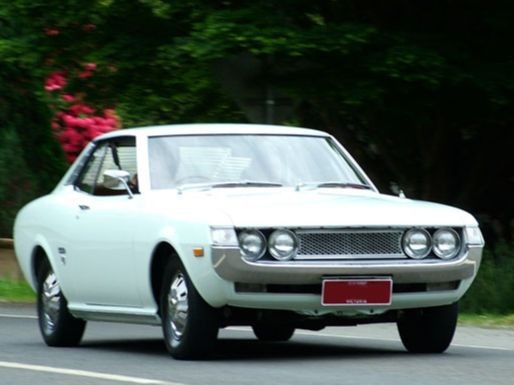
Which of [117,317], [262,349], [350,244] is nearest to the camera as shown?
[350,244]

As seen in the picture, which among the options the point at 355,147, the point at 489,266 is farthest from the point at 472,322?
the point at 355,147

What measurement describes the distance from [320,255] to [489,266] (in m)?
8.21

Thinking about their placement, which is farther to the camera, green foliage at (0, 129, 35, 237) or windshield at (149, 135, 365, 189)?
green foliage at (0, 129, 35, 237)

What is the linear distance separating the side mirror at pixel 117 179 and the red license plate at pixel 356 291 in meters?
1.88

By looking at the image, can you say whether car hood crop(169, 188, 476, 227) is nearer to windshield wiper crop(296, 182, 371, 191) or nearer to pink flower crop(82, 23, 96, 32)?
windshield wiper crop(296, 182, 371, 191)

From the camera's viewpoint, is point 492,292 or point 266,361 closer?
point 266,361

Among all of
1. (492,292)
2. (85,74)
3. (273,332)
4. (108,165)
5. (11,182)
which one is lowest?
(11,182)

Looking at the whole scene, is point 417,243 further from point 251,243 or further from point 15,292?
point 15,292

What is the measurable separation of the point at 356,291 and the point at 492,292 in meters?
7.36

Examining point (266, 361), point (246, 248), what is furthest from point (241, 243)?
point (266, 361)

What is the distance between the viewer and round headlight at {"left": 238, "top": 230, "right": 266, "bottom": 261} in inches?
431

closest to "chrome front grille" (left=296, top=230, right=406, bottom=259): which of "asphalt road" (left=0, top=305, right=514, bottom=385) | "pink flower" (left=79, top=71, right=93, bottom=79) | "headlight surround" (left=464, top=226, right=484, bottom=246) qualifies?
"headlight surround" (left=464, top=226, right=484, bottom=246)

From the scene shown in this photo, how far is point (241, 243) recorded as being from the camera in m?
10.9

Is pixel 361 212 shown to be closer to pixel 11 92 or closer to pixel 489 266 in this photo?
pixel 489 266
